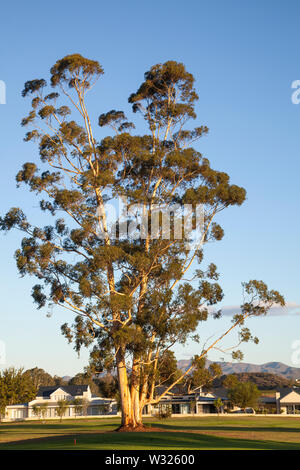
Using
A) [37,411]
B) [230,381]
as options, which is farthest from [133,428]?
[37,411]

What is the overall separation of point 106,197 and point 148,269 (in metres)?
6.11

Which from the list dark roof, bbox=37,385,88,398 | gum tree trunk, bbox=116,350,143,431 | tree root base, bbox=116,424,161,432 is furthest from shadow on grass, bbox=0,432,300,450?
dark roof, bbox=37,385,88,398

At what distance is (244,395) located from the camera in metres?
98.7

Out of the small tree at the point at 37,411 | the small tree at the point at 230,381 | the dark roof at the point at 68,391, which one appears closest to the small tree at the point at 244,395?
the dark roof at the point at 68,391

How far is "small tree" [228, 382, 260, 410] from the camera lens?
324ft

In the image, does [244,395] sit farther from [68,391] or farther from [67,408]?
[68,391]

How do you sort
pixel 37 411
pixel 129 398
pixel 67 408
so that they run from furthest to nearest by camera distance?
pixel 67 408 → pixel 37 411 → pixel 129 398

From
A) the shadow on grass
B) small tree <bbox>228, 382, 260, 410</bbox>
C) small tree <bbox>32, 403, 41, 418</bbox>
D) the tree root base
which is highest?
the shadow on grass

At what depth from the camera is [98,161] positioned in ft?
143

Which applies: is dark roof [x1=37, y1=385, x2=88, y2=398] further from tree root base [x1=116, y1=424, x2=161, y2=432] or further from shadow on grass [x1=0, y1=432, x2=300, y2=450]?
shadow on grass [x1=0, y1=432, x2=300, y2=450]

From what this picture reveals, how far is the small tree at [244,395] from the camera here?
98688mm

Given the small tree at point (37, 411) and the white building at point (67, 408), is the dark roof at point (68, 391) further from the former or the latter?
the small tree at point (37, 411)
